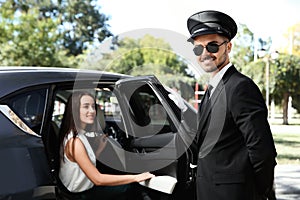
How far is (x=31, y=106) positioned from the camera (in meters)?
3.03

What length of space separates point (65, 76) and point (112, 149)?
121 cm

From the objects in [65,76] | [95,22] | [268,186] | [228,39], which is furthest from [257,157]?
[95,22]

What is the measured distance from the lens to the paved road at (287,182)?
6051 mm

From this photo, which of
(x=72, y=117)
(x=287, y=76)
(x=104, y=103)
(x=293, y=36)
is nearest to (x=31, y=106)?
(x=72, y=117)

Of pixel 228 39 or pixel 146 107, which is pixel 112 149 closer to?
pixel 146 107

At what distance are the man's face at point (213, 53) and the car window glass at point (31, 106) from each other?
114cm

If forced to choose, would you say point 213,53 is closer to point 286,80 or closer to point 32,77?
point 32,77

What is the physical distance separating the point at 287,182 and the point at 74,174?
201 inches

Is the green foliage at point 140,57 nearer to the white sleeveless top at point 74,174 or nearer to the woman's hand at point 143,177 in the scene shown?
the white sleeveless top at point 74,174

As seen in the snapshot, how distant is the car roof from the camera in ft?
7.91

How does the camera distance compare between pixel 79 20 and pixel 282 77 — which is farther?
pixel 79 20

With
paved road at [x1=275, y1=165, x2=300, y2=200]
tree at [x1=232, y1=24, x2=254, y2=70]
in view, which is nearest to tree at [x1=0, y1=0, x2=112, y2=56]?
tree at [x1=232, y1=24, x2=254, y2=70]

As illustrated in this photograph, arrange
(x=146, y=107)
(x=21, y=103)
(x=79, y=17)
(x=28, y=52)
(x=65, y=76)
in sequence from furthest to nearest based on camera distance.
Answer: (x=79, y=17), (x=28, y=52), (x=146, y=107), (x=65, y=76), (x=21, y=103)

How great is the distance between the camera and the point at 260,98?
217 cm
